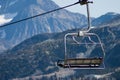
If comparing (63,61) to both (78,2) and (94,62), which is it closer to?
(94,62)

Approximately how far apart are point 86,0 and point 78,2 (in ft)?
1.04

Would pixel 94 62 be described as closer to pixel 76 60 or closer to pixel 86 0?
pixel 76 60

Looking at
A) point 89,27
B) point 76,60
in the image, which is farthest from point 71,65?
point 89,27

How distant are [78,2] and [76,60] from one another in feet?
6.45

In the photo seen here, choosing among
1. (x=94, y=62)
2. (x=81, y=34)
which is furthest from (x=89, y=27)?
(x=94, y=62)

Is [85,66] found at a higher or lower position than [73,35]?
lower

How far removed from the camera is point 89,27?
15.2 metres

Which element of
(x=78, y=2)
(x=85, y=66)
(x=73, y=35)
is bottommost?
(x=85, y=66)

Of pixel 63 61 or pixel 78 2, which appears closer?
pixel 78 2

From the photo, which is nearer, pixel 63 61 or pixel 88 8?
pixel 88 8

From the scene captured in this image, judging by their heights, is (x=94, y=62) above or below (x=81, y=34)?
below

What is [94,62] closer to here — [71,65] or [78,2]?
[71,65]

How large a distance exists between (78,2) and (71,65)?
2.06 meters

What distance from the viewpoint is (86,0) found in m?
14.9
